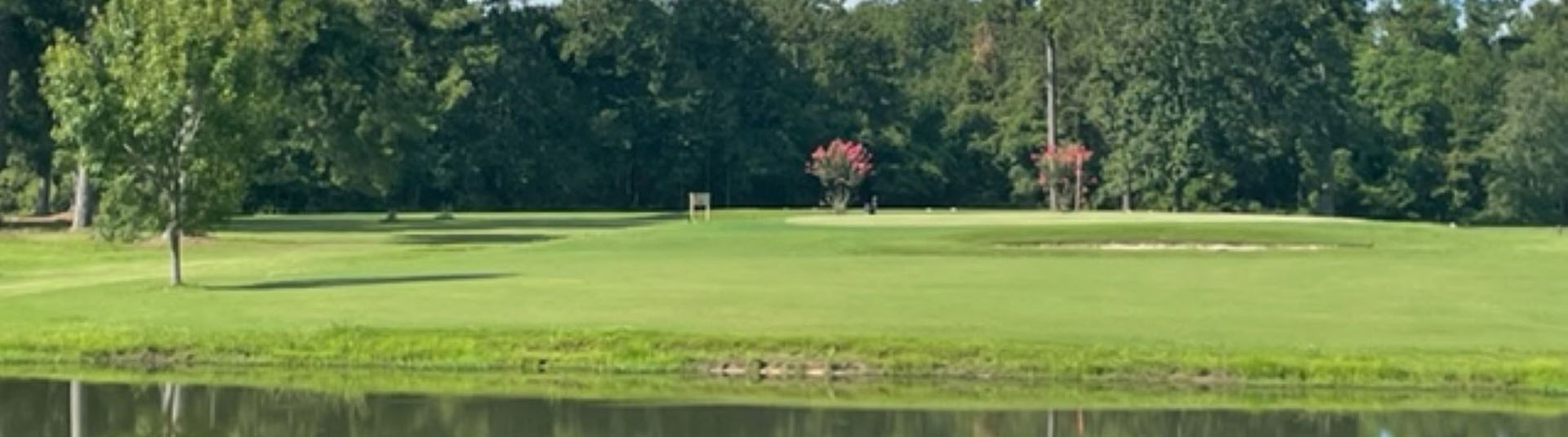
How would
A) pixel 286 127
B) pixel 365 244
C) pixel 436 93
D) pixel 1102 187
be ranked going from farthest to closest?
pixel 1102 187 → pixel 436 93 → pixel 286 127 → pixel 365 244

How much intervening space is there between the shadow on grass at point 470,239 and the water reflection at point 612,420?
36.5 metres

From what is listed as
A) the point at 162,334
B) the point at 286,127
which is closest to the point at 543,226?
the point at 286,127

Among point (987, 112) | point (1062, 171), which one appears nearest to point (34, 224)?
point (1062, 171)

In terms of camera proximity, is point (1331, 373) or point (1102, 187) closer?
point (1331, 373)

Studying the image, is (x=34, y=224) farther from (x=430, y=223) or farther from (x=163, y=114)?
(x=163, y=114)

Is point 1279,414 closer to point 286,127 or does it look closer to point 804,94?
point 286,127

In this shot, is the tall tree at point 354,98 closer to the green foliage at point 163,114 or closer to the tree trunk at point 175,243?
the green foliage at point 163,114

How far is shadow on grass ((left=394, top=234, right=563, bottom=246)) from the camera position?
65125mm

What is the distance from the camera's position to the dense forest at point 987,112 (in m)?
113

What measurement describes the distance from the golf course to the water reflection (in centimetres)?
332

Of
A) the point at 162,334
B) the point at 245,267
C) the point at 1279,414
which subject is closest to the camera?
the point at 1279,414

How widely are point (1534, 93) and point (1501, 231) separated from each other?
44757 mm

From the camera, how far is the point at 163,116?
40.5 metres

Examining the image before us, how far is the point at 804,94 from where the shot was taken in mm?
125812
